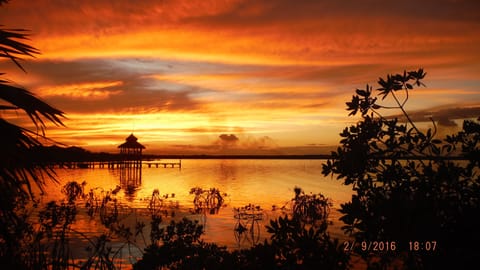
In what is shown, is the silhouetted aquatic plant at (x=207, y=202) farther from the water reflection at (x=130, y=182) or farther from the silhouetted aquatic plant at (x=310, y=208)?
the water reflection at (x=130, y=182)

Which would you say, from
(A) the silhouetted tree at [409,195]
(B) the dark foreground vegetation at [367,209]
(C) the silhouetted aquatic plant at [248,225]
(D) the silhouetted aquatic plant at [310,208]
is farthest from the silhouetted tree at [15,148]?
(D) the silhouetted aquatic plant at [310,208]

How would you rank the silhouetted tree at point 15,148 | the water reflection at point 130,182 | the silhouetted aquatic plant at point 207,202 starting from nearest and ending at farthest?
the silhouetted tree at point 15,148
the silhouetted aquatic plant at point 207,202
the water reflection at point 130,182

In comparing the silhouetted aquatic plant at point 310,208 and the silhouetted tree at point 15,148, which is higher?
the silhouetted tree at point 15,148

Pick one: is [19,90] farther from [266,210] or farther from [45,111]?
[266,210]

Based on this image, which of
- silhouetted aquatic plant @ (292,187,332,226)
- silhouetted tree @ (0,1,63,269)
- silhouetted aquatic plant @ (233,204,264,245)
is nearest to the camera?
silhouetted tree @ (0,1,63,269)

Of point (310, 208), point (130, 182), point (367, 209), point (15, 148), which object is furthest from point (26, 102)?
point (130, 182)

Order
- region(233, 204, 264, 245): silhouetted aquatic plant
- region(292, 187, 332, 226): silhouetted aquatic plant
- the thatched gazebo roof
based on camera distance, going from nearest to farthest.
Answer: region(233, 204, 264, 245): silhouetted aquatic plant, region(292, 187, 332, 226): silhouetted aquatic plant, the thatched gazebo roof

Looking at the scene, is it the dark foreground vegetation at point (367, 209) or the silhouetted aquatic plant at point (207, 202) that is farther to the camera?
the silhouetted aquatic plant at point (207, 202)

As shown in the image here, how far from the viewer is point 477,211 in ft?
13.3

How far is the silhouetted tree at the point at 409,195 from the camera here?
3.91 m

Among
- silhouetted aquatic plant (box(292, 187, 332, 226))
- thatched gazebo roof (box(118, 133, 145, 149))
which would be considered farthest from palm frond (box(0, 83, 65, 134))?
thatched gazebo roof (box(118, 133, 145, 149))

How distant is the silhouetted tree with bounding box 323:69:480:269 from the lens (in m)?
3.91
